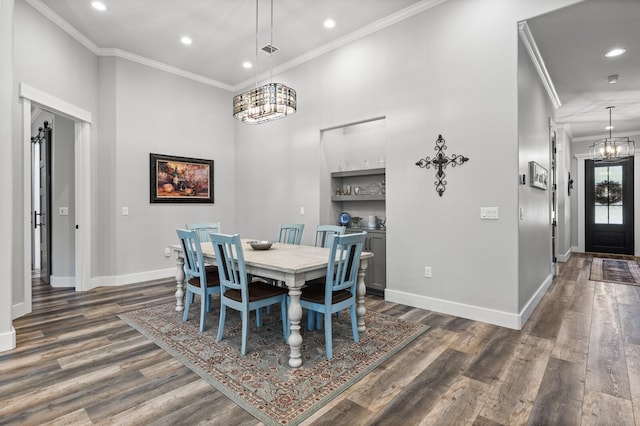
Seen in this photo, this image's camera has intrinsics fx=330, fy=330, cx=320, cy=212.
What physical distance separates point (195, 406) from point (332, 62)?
14.0 ft

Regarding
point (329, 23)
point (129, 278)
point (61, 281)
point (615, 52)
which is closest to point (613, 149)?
point (615, 52)

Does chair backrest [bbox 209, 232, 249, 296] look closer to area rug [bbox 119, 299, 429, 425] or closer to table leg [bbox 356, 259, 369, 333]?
area rug [bbox 119, 299, 429, 425]

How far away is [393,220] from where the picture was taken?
13.0 ft

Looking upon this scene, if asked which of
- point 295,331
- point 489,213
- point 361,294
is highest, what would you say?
point 489,213

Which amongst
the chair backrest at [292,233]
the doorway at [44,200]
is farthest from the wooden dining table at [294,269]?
the doorway at [44,200]

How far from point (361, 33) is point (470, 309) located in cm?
354

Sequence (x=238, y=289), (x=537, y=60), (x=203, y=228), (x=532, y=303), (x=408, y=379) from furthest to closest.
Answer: (x=203, y=228), (x=537, y=60), (x=532, y=303), (x=238, y=289), (x=408, y=379)

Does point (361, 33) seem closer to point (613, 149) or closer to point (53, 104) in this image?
point (53, 104)

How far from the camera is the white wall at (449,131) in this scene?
3143 mm

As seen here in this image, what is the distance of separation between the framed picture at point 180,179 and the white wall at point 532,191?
15.6 feet

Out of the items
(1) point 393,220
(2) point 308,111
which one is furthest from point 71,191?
(1) point 393,220

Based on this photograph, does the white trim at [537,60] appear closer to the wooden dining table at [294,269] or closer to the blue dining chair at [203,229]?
the wooden dining table at [294,269]

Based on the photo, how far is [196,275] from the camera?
10.6 feet

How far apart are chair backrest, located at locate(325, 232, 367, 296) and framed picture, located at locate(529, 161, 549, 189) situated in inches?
89.1
